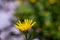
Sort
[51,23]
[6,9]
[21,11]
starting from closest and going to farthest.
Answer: [51,23] → [21,11] → [6,9]

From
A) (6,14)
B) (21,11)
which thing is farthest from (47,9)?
(6,14)

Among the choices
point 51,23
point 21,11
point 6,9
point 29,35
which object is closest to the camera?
point 29,35

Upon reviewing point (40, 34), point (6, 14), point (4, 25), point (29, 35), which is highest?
point (6, 14)

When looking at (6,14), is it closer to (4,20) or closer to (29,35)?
(4,20)

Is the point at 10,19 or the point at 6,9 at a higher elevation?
the point at 6,9

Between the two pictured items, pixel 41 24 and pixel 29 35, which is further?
pixel 41 24

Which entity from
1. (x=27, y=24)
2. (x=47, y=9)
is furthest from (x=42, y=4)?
(x=27, y=24)
